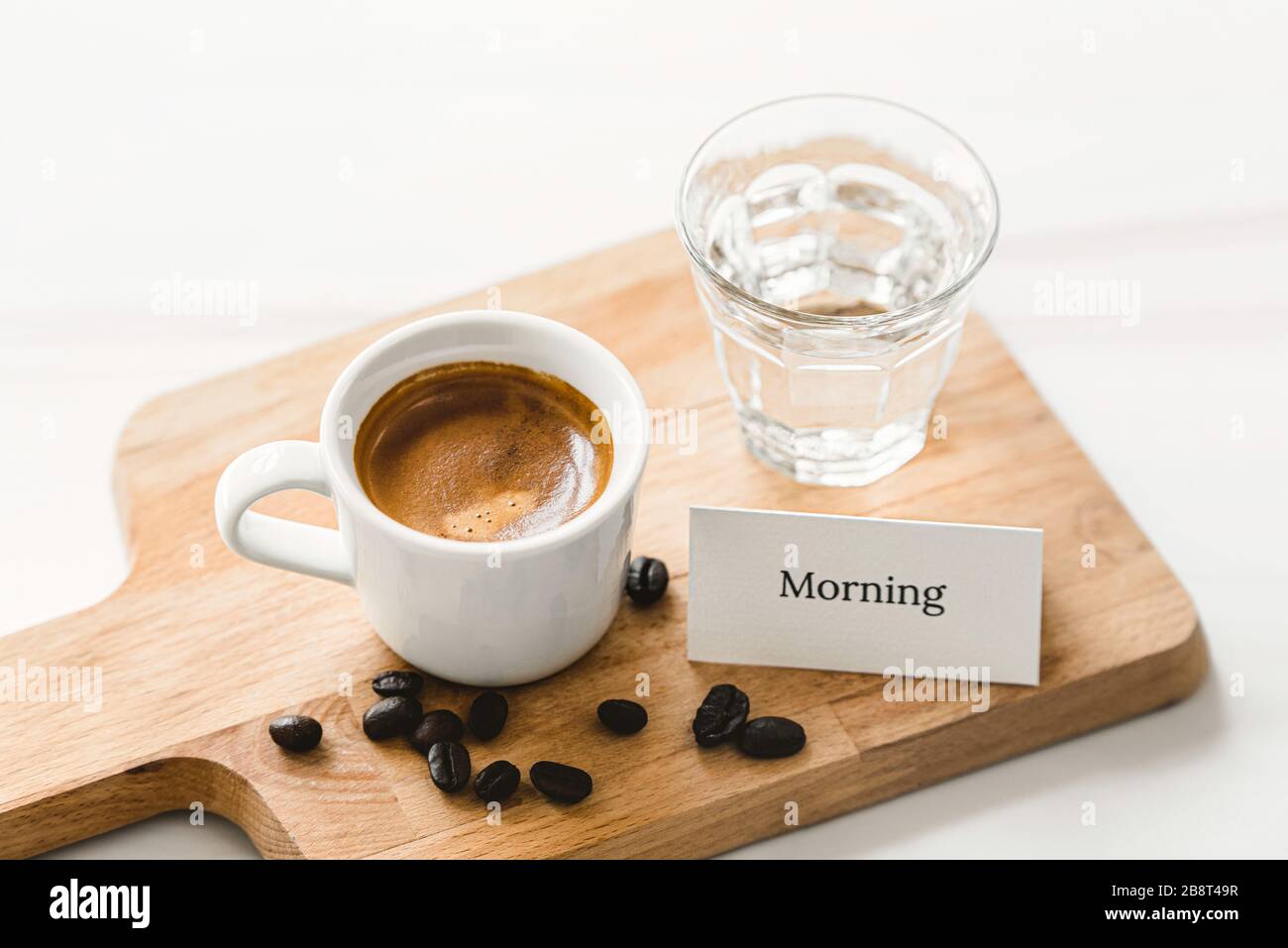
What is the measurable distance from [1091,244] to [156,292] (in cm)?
138

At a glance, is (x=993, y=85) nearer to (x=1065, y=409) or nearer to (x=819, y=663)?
(x=1065, y=409)

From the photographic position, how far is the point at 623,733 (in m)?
1.60

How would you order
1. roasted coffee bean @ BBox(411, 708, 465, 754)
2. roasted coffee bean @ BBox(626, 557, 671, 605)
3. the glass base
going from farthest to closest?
the glass base → roasted coffee bean @ BBox(626, 557, 671, 605) → roasted coffee bean @ BBox(411, 708, 465, 754)

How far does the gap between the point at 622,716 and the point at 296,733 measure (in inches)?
12.7

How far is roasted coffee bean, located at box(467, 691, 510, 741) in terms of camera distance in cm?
159

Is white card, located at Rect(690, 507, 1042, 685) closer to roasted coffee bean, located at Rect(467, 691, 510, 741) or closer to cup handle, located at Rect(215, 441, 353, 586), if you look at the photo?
roasted coffee bean, located at Rect(467, 691, 510, 741)

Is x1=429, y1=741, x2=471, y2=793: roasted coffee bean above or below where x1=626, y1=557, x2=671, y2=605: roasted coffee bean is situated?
below

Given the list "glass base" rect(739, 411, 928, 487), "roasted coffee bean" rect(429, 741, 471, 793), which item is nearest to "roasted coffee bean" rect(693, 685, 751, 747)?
"roasted coffee bean" rect(429, 741, 471, 793)

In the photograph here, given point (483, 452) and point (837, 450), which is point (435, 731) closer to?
point (483, 452)

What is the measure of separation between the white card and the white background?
0.52 ft

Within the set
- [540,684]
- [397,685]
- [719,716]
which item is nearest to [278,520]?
[397,685]

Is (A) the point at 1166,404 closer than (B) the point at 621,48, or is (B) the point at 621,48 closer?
(A) the point at 1166,404

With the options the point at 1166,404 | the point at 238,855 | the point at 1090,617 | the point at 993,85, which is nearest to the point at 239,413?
the point at 238,855

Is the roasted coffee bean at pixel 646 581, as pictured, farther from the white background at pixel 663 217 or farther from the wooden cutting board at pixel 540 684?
the white background at pixel 663 217
